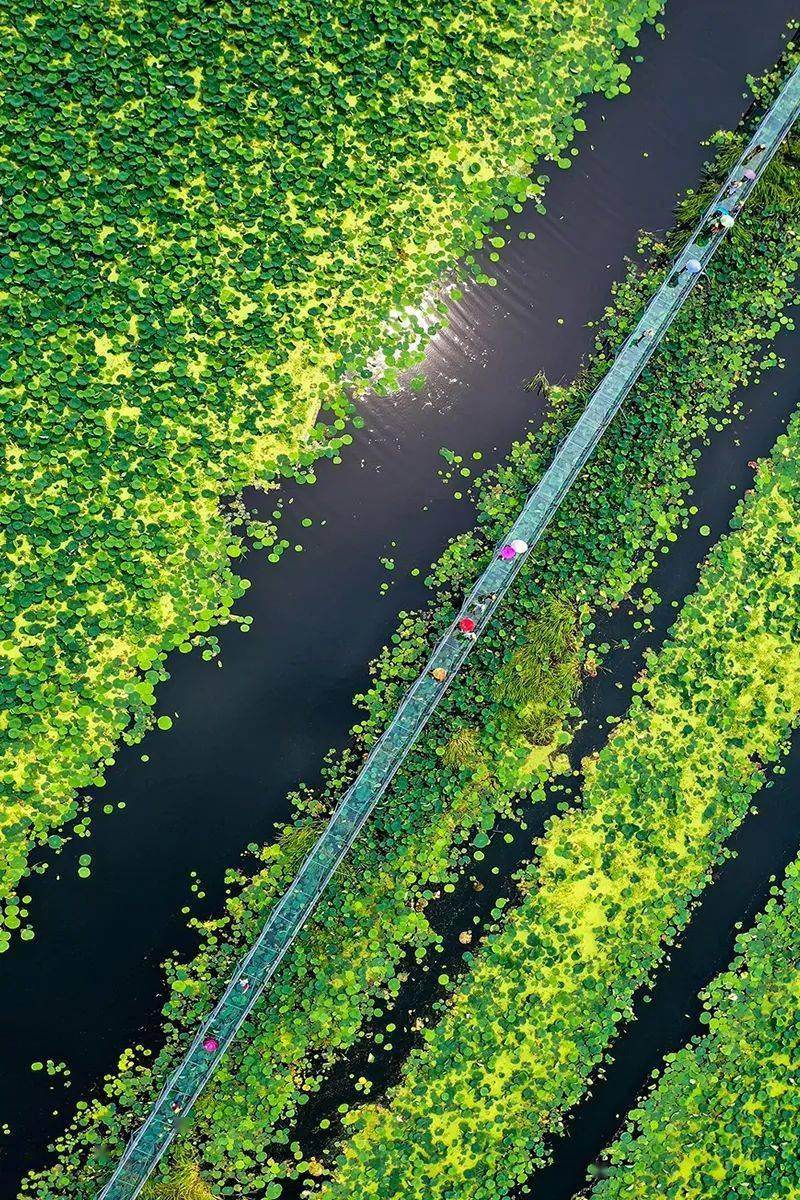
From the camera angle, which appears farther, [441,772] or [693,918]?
[693,918]

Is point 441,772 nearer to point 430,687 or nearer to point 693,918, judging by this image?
point 430,687

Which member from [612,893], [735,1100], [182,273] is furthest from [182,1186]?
[182,273]

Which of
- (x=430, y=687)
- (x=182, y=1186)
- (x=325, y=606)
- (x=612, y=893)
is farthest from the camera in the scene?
(x=325, y=606)

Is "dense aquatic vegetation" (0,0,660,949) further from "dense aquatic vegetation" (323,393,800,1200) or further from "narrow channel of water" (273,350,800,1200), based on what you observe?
"dense aquatic vegetation" (323,393,800,1200)

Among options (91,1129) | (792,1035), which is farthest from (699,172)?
(91,1129)

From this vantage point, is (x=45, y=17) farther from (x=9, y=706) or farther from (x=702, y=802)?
(x=702, y=802)

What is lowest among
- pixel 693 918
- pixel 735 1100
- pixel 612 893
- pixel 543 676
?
pixel 735 1100
